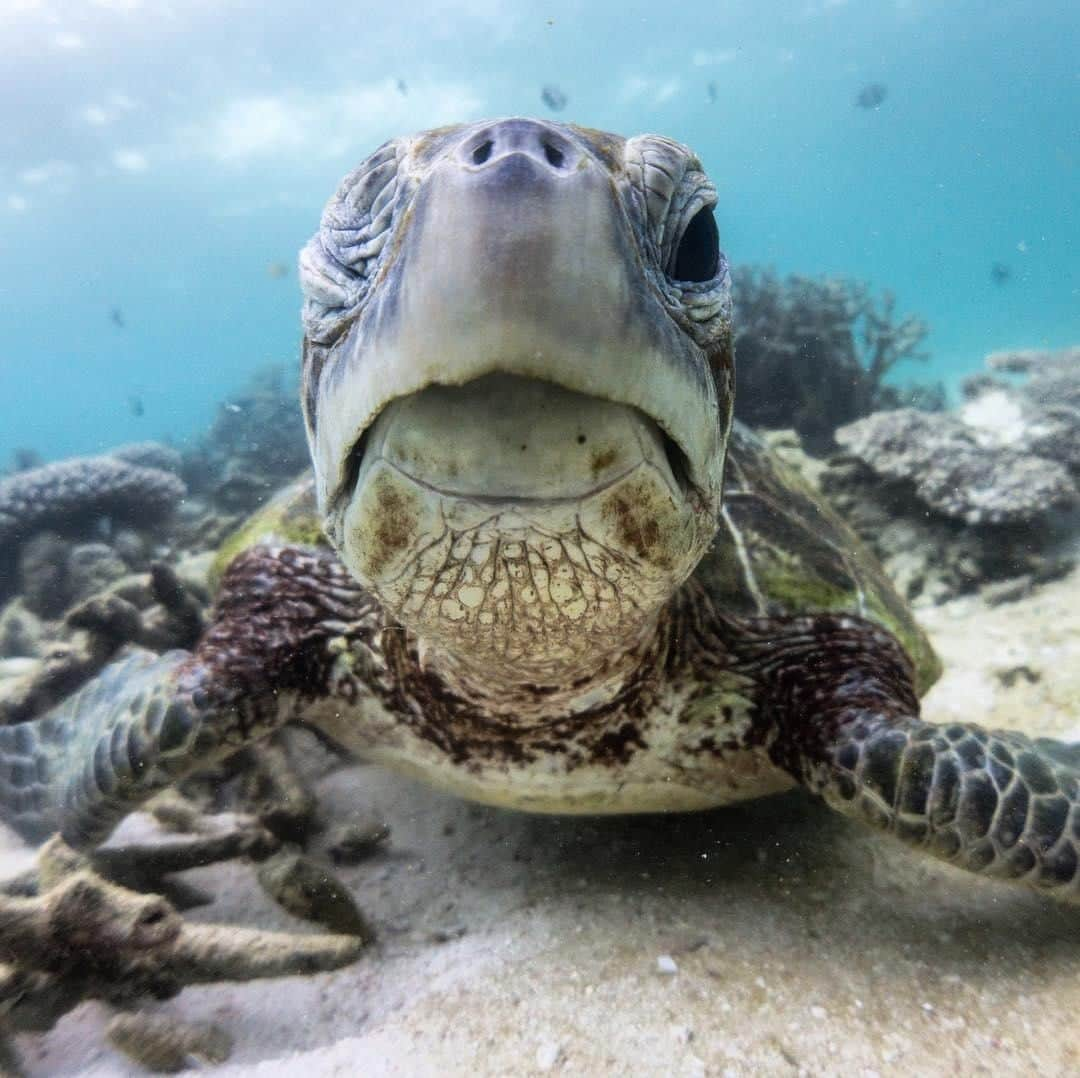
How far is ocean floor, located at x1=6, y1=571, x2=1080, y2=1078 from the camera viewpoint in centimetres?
157

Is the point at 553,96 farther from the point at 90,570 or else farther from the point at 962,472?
the point at 90,570

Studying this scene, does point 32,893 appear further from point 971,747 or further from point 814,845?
point 971,747

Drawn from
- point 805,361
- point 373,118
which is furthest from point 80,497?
point 373,118

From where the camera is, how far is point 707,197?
57.9 inches

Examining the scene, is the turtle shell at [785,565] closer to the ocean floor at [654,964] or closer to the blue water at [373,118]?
the ocean floor at [654,964]

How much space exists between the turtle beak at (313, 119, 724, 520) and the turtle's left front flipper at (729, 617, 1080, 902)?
56.1 inches

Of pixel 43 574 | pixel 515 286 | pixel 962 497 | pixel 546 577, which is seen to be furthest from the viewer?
pixel 43 574

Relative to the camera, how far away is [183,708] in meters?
2.32

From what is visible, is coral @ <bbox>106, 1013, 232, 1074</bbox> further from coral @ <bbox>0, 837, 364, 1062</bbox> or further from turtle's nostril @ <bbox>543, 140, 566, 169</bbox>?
turtle's nostril @ <bbox>543, 140, 566, 169</bbox>

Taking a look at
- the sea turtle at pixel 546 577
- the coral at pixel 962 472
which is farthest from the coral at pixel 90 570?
the coral at pixel 962 472

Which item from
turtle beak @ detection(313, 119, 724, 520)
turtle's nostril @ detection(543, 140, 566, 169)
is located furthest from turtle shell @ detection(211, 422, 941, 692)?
turtle's nostril @ detection(543, 140, 566, 169)

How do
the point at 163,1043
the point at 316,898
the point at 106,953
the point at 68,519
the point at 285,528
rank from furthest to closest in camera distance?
the point at 68,519 → the point at 285,528 → the point at 316,898 → the point at 106,953 → the point at 163,1043

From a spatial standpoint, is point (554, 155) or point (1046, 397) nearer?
point (554, 155)

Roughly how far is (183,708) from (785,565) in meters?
2.19
